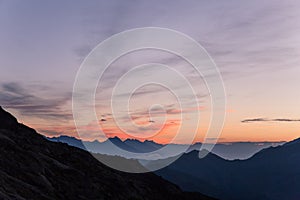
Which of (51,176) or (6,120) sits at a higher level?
(6,120)

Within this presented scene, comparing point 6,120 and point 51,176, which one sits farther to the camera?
point 6,120

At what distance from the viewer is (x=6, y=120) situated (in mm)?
141500

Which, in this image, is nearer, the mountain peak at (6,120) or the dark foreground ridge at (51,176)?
the dark foreground ridge at (51,176)

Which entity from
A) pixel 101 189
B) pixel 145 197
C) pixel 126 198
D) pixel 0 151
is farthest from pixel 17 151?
pixel 145 197

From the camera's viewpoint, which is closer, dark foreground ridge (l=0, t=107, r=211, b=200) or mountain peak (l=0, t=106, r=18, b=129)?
dark foreground ridge (l=0, t=107, r=211, b=200)

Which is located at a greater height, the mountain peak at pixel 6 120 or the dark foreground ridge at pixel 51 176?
the mountain peak at pixel 6 120

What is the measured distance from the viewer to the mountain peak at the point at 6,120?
444ft

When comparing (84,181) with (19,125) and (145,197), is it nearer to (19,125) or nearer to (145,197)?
(145,197)

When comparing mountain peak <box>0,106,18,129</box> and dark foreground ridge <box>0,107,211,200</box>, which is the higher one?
mountain peak <box>0,106,18,129</box>

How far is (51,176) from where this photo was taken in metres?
93.1

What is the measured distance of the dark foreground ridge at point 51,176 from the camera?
73.3m

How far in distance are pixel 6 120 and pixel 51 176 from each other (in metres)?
59.2

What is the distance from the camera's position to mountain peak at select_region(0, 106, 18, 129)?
444 feet

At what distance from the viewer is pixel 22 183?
7219 cm
